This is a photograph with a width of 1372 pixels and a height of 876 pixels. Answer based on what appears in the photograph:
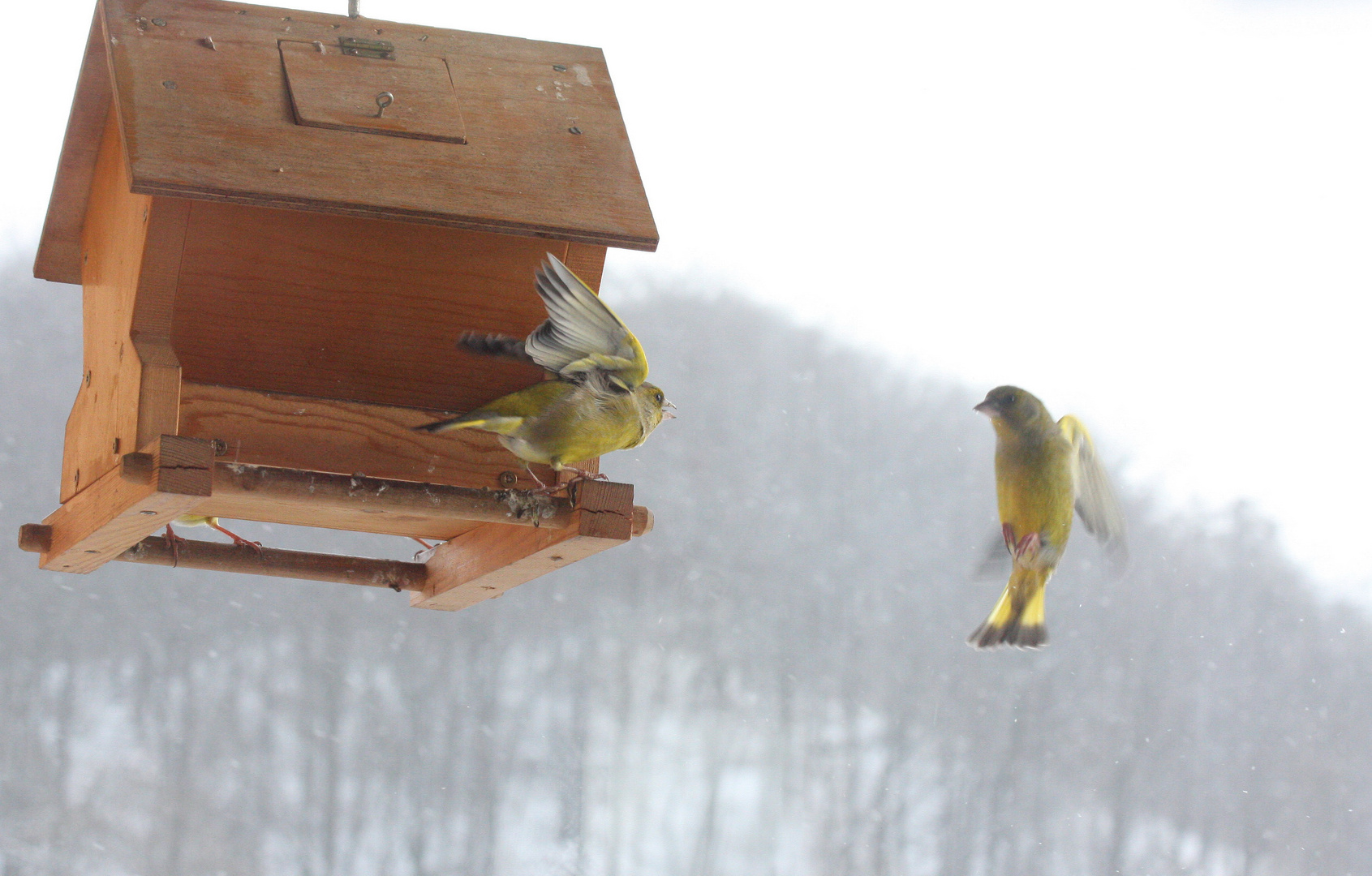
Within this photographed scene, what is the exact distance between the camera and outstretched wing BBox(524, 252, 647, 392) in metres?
1.34

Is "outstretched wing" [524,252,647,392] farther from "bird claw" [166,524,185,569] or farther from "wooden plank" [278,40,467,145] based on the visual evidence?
"bird claw" [166,524,185,569]

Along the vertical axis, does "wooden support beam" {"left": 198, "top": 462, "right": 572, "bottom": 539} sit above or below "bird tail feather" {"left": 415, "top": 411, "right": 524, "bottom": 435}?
below

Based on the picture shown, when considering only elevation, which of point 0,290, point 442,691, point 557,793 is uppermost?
point 0,290

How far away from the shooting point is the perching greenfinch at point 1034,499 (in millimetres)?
1412

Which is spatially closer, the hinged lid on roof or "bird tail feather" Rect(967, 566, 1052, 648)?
the hinged lid on roof

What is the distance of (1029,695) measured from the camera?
500cm

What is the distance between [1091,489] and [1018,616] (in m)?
0.18

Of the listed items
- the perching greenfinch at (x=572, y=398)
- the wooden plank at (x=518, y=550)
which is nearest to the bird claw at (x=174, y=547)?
the wooden plank at (x=518, y=550)

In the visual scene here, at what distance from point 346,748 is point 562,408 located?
11.3 ft

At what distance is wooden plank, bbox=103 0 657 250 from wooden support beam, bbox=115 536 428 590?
1.93 feet

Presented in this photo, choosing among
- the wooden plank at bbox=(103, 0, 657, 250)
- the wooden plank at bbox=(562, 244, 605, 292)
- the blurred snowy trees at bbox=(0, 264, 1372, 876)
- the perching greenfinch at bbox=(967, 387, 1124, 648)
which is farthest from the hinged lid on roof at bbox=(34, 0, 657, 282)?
the blurred snowy trees at bbox=(0, 264, 1372, 876)

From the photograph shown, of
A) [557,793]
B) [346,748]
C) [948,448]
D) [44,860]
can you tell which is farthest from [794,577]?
[44,860]

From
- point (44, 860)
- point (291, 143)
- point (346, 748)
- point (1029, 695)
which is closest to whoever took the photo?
point (291, 143)

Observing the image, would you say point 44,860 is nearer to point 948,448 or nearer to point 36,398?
point 36,398
